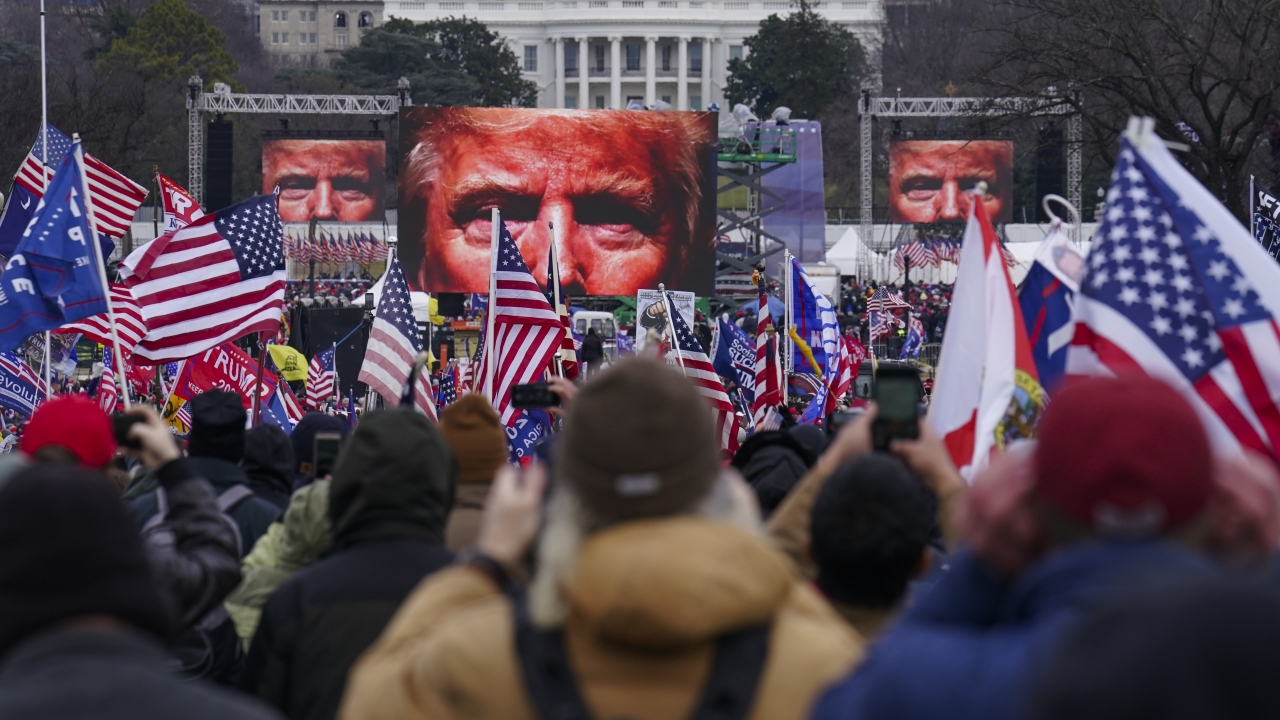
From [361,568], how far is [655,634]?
1.31 meters

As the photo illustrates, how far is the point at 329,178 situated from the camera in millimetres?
53250

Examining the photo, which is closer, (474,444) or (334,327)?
(474,444)

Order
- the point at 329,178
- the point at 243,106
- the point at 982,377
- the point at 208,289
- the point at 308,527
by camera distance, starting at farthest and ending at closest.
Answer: the point at 329,178
the point at 243,106
the point at 208,289
the point at 982,377
the point at 308,527

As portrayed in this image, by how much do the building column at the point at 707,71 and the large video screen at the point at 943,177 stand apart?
5694 cm

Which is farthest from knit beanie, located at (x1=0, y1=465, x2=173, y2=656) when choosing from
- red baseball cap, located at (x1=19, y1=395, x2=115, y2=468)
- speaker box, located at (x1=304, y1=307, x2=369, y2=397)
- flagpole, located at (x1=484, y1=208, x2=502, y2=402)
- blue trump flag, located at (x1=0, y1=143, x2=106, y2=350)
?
speaker box, located at (x1=304, y1=307, x2=369, y2=397)

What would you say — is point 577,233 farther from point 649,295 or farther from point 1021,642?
point 1021,642

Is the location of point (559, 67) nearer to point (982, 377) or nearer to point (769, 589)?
point (982, 377)

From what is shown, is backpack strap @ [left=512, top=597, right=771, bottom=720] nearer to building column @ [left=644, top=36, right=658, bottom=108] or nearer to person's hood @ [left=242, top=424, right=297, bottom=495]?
person's hood @ [left=242, top=424, right=297, bottom=495]

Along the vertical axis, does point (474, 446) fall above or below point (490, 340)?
above

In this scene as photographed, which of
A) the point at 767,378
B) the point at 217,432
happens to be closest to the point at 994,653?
the point at 217,432

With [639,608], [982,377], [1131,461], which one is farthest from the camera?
[982,377]

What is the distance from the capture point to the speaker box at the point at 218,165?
145 feet

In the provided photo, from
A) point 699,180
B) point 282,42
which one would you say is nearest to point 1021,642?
point 699,180

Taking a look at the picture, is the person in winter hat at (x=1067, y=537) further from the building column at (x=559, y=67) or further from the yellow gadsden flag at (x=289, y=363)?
the building column at (x=559, y=67)
